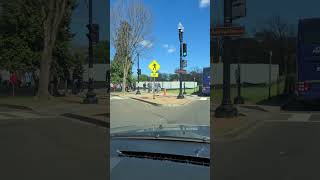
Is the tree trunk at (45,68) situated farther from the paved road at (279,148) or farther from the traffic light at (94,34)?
the paved road at (279,148)

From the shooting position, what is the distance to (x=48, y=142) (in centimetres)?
203

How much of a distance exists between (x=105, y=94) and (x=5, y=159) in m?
0.61

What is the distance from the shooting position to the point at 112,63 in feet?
5.70

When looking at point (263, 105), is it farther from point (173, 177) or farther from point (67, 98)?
point (67, 98)

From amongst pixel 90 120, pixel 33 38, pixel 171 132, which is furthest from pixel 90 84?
pixel 171 132

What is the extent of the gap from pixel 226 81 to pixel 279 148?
0.44m

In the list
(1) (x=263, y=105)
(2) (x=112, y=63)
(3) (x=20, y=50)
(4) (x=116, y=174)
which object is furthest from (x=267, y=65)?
(3) (x=20, y=50)

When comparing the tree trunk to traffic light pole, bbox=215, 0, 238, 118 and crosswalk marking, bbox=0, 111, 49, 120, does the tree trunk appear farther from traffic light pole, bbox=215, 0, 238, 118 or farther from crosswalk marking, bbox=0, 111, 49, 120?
traffic light pole, bbox=215, 0, 238, 118

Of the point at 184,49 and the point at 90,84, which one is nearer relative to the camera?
the point at 90,84

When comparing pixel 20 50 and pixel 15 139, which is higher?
pixel 20 50

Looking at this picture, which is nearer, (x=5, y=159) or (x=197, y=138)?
(x=5, y=159)

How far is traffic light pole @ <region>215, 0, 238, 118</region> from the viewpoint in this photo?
174cm

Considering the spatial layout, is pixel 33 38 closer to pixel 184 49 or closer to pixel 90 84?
pixel 90 84

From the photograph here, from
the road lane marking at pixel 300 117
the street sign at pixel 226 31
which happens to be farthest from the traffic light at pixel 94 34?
the road lane marking at pixel 300 117
